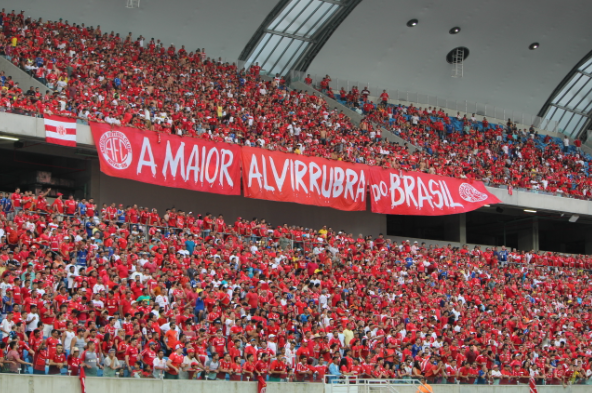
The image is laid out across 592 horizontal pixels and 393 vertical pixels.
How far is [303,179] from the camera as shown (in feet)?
96.4

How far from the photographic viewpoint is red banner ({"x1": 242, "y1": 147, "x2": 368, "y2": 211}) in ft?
93.2

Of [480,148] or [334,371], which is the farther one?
[480,148]

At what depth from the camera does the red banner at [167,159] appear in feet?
83.3

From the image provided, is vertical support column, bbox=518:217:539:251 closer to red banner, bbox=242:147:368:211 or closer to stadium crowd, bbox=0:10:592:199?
stadium crowd, bbox=0:10:592:199

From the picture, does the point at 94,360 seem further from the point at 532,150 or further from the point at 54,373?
the point at 532,150

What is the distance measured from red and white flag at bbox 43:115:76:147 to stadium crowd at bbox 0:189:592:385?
104 inches

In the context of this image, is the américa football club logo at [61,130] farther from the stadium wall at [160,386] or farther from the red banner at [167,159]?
the stadium wall at [160,386]

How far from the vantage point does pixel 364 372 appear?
18281mm

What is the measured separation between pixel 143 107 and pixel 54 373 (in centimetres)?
1500

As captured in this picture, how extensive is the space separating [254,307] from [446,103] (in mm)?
26711

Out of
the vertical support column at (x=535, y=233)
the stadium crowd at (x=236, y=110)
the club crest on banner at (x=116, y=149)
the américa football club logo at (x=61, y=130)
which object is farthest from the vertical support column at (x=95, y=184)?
the vertical support column at (x=535, y=233)

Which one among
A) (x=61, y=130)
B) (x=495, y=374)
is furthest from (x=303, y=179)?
(x=495, y=374)

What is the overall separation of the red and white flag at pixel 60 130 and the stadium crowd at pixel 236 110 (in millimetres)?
259

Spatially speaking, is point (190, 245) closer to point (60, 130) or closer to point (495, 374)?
point (60, 130)
